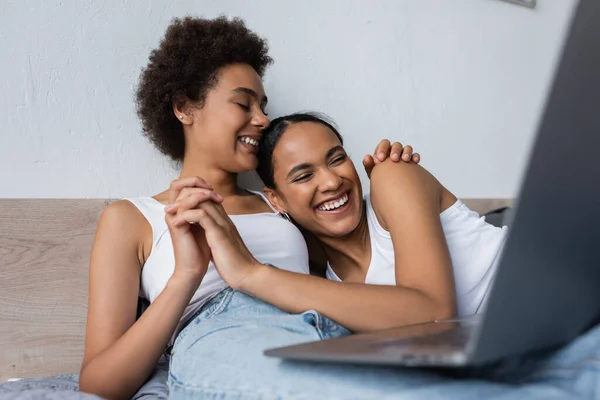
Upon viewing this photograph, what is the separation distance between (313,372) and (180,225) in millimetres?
402

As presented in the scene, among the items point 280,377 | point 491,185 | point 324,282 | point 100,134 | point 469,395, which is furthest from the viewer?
point 491,185

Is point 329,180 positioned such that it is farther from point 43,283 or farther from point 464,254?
point 43,283

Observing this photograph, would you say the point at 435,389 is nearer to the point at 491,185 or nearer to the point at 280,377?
the point at 280,377

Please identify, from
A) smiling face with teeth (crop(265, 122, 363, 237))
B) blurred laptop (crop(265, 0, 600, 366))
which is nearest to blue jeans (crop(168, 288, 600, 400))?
blurred laptop (crop(265, 0, 600, 366))

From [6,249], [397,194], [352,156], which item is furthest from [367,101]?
[6,249]

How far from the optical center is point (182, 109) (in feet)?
4.32

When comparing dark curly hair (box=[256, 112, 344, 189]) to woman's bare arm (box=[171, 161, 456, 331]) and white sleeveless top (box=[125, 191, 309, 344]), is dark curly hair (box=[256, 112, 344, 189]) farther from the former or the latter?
woman's bare arm (box=[171, 161, 456, 331])

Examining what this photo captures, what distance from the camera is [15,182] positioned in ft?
3.86

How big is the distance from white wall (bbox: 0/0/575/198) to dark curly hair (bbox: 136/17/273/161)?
0.04m

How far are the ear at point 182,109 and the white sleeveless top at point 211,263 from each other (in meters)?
0.22

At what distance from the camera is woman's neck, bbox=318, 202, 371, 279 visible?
3.95 ft

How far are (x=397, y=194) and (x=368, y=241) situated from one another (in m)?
0.21

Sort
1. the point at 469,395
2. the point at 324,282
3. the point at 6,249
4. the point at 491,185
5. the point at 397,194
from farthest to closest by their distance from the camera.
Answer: the point at 491,185, the point at 6,249, the point at 397,194, the point at 324,282, the point at 469,395

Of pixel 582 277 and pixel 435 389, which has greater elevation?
pixel 582 277
